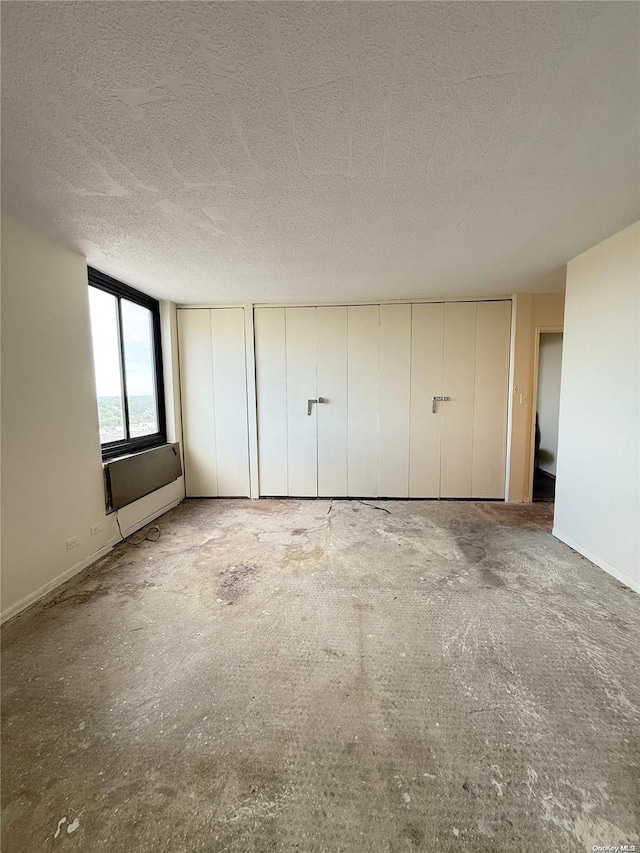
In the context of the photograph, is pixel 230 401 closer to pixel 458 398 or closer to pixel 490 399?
pixel 458 398

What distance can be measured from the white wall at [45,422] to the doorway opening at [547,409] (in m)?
5.35

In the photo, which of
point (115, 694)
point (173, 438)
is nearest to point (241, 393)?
point (173, 438)

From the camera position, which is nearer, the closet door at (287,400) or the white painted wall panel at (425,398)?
the white painted wall panel at (425,398)

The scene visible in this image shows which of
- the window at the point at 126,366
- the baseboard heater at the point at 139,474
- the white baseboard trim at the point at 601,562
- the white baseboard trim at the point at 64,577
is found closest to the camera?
the white baseboard trim at the point at 64,577

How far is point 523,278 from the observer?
310 cm

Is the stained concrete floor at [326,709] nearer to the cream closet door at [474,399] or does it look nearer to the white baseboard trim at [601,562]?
the white baseboard trim at [601,562]

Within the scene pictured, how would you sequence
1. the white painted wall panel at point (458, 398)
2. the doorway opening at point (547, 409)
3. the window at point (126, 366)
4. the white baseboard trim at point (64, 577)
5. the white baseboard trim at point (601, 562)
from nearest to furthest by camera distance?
the white baseboard trim at point (64, 577), the white baseboard trim at point (601, 562), the window at point (126, 366), the white painted wall panel at point (458, 398), the doorway opening at point (547, 409)

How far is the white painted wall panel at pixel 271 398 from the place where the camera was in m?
3.89

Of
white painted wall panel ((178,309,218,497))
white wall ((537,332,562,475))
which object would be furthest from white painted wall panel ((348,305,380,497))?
white wall ((537,332,562,475))

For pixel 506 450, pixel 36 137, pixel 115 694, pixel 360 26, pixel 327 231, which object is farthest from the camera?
pixel 506 450

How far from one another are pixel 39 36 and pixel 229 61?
571mm

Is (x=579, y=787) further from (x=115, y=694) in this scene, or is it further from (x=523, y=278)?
(x=523, y=278)

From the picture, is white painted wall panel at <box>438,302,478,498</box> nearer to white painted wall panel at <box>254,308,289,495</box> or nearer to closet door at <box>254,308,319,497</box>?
closet door at <box>254,308,319,497</box>

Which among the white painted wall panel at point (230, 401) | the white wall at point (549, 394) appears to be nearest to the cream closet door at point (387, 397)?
the white painted wall panel at point (230, 401)
